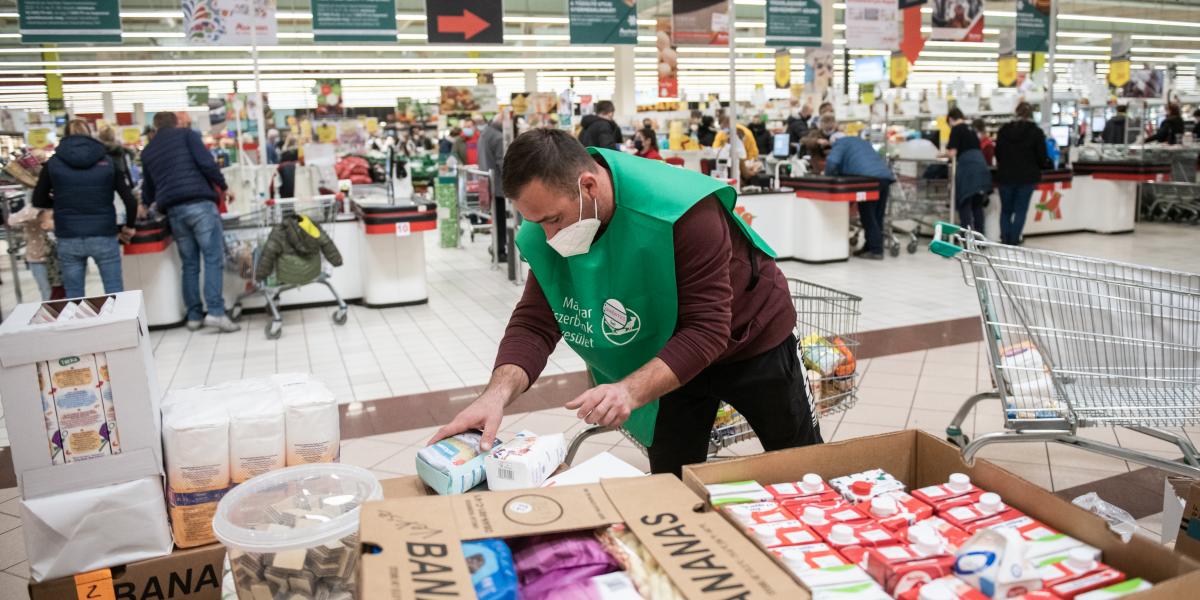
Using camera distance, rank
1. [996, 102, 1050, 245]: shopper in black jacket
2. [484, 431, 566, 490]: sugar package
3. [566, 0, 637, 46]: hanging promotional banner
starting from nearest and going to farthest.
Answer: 1. [484, 431, 566, 490]: sugar package
2. [996, 102, 1050, 245]: shopper in black jacket
3. [566, 0, 637, 46]: hanging promotional banner

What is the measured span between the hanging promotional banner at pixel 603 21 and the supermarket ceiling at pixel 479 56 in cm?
785

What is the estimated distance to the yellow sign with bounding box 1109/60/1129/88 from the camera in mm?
16703

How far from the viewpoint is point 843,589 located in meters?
1.21

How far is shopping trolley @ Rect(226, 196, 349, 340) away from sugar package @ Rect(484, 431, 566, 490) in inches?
212

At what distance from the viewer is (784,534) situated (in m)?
1.35

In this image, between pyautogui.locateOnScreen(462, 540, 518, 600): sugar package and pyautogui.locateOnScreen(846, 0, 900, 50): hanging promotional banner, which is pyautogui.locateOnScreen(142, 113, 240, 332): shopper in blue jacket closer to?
pyautogui.locateOnScreen(462, 540, 518, 600): sugar package

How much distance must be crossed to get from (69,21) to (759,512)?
9183 millimetres

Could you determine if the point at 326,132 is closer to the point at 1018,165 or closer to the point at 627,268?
the point at 1018,165

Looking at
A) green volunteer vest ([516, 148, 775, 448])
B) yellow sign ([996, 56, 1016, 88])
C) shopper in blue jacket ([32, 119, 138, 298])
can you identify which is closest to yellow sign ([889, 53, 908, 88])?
yellow sign ([996, 56, 1016, 88])

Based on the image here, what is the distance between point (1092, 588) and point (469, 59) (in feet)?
77.1

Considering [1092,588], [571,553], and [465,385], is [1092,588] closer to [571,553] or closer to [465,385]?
[571,553]

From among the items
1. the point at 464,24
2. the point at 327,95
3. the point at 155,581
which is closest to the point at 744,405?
the point at 155,581

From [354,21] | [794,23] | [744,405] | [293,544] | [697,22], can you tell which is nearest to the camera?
[293,544]

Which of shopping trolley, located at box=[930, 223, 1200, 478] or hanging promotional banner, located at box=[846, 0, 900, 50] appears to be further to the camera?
hanging promotional banner, located at box=[846, 0, 900, 50]
